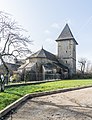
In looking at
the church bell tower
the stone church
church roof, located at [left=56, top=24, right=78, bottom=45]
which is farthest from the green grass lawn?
church roof, located at [left=56, top=24, right=78, bottom=45]

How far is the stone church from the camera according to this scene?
184 feet

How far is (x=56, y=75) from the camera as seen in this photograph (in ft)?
185

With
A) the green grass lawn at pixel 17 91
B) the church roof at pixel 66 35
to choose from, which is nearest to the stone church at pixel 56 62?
the church roof at pixel 66 35

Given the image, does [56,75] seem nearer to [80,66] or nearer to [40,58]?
[40,58]

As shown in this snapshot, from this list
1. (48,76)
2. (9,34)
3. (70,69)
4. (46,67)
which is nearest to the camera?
(9,34)

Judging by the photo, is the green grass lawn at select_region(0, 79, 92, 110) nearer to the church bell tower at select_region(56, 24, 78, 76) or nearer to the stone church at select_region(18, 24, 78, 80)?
the stone church at select_region(18, 24, 78, 80)

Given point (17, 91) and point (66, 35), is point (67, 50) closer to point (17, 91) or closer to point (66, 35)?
point (66, 35)

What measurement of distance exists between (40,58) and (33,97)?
154ft

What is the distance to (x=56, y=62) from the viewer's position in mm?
66438

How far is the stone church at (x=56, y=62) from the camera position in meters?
56.2

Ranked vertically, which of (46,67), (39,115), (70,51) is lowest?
(39,115)

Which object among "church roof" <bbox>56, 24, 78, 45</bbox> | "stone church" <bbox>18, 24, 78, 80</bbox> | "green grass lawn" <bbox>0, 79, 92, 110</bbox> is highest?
"church roof" <bbox>56, 24, 78, 45</bbox>

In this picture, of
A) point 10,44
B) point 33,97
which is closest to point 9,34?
point 10,44

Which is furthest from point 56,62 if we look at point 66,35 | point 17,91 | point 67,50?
point 17,91
